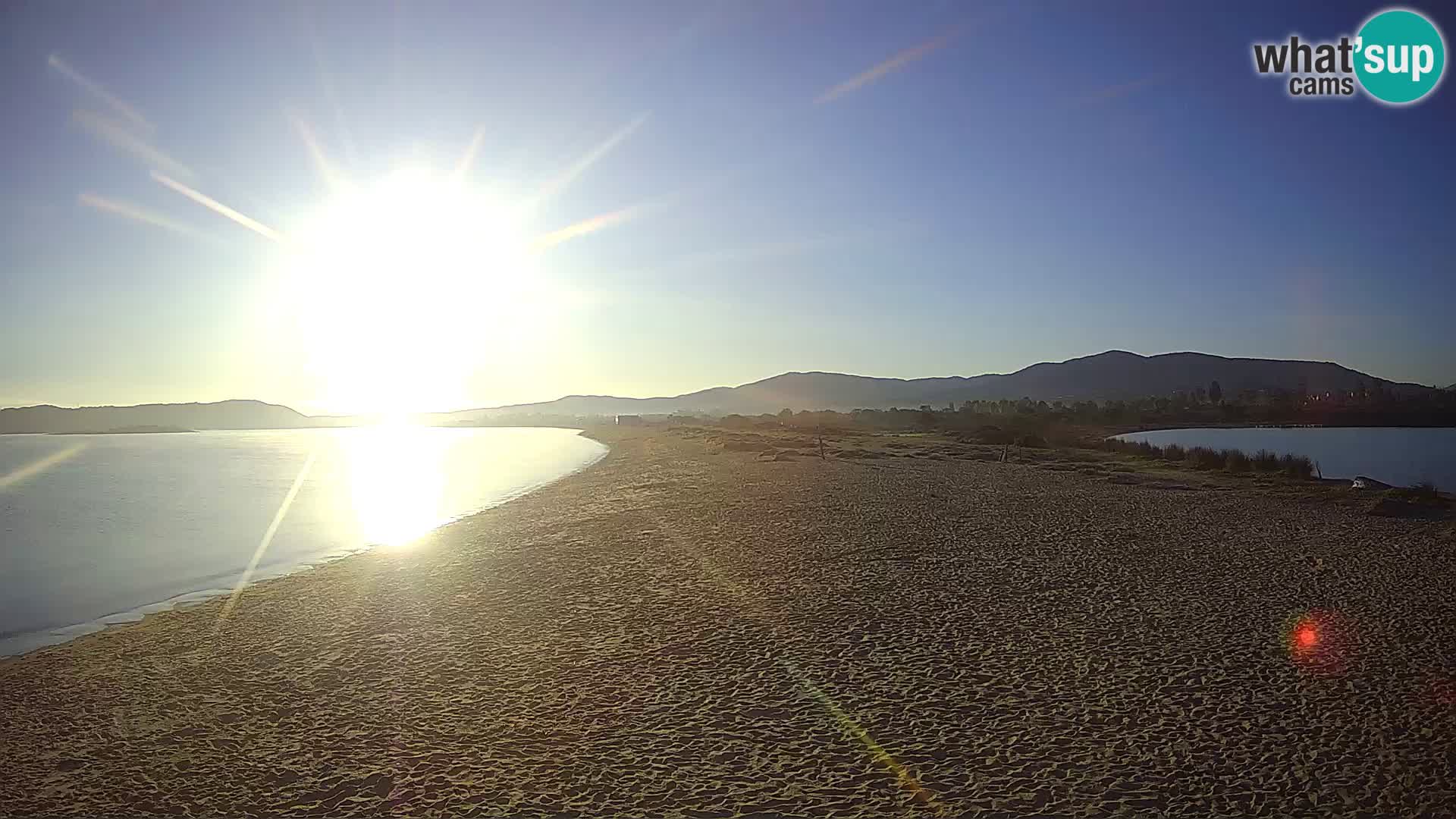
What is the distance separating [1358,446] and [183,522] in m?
66.3

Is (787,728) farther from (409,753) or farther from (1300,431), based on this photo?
(1300,431)

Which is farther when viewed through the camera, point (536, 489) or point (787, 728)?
point (536, 489)

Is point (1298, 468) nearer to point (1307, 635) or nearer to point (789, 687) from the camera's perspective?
point (1307, 635)

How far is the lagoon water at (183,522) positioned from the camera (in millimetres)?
14258

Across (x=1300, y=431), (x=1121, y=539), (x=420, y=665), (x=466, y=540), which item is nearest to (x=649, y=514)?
(x=466, y=540)

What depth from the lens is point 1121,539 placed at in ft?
50.2

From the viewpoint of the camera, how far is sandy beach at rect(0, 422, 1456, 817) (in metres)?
5.66

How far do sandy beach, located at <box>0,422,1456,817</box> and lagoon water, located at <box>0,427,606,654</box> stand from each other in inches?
94.9

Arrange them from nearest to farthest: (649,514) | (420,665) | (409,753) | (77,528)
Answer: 1. (409,753)
2. (420,665)
3. (649,514)
4. (77,528)

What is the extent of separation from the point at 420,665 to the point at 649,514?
39.9 ft

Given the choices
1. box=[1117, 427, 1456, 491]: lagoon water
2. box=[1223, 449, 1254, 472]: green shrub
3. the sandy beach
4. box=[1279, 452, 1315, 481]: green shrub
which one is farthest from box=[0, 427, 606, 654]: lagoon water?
box=[1117, 427, 1456, 491]: lagoon water

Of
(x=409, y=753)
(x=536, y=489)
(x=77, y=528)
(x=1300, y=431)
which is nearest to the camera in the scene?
(x=409, y=753)

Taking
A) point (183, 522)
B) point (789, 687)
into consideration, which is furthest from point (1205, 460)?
point (183, 522)

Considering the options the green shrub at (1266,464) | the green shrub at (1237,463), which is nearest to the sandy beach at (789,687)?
the green shrub at (1237,463)
